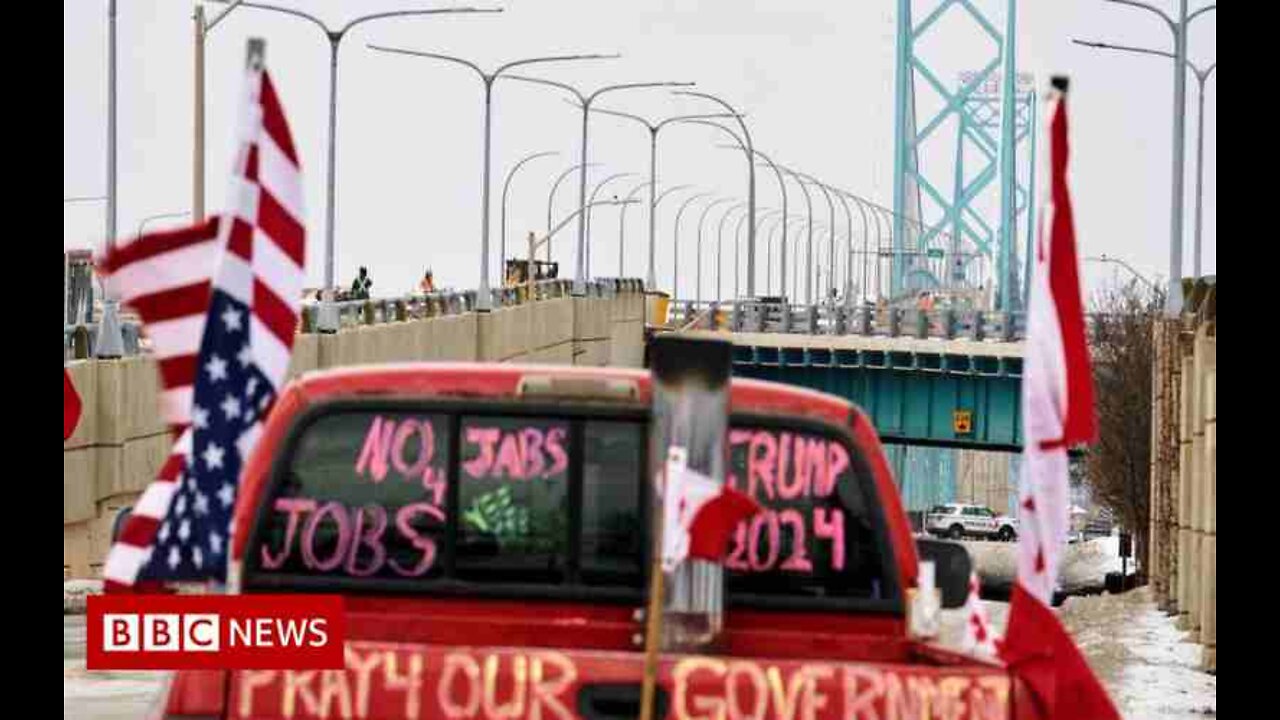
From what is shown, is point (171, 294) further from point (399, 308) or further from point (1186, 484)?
point (399, 308)

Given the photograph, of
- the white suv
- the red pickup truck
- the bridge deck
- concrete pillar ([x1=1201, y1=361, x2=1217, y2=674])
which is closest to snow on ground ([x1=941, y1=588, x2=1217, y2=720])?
concrete pillar ([x1=1201, y1=361, x2=1217, y2=674])

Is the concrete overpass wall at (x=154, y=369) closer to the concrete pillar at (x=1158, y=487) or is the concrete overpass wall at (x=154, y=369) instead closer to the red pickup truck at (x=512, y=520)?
the red pickup truck at (x=512, y=520)

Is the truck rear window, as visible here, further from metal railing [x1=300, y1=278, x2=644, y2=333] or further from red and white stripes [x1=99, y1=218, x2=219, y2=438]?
metal railing [x1=300, y1=278, x2=644, y2=333]

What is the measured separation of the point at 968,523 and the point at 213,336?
114532 millimetres

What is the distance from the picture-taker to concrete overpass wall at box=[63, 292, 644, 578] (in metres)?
43.1

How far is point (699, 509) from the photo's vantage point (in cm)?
684

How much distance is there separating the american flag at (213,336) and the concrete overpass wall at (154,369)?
1074cm

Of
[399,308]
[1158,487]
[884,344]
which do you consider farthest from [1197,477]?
[884,344]

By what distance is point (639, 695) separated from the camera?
674cm

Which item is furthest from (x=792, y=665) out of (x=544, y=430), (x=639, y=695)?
(x=544, y=430)

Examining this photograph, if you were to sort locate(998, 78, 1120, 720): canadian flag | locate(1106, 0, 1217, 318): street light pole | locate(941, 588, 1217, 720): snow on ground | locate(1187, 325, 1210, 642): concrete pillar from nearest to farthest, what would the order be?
locate(998, 78, 1120, 720): canadian flag < locate(941, 588, 1217, 720): snow on ground < locate(1187, 325, 1210, 642): concrete pillar < locate(1106, 0, 1217, 318): street light pole

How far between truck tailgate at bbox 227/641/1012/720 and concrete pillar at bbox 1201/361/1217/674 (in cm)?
2478

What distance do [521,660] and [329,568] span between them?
94cm
